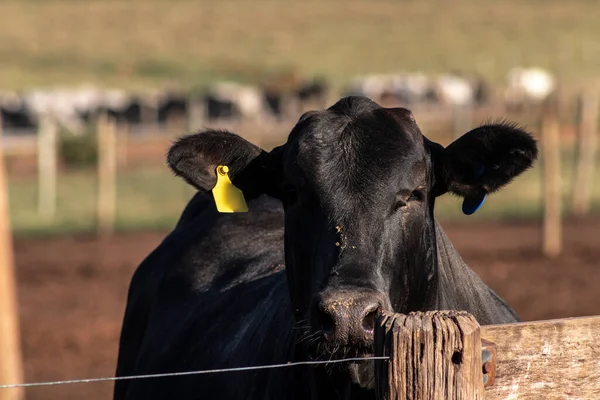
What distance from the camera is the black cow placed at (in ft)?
11.2

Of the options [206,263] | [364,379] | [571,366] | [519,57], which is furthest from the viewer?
[519,57]

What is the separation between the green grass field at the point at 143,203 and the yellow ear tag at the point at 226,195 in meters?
17.1

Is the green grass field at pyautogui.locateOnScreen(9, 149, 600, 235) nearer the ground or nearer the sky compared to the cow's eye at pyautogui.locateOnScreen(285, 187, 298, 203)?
nearer the ground

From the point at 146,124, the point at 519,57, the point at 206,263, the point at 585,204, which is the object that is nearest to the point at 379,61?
the point at 519,57

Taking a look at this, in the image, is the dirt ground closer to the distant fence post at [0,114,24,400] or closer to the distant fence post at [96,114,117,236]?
the distant fence post at [96,114,117,236]

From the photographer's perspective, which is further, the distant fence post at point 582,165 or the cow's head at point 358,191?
the distant fence post at point 582,165

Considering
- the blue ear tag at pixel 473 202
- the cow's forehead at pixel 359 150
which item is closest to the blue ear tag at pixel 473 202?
the blue ear tag at pixel 473 202

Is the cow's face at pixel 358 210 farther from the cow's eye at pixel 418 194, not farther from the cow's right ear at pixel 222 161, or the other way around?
the cow's right ear at pixel 222 161

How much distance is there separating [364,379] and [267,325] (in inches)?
42.9

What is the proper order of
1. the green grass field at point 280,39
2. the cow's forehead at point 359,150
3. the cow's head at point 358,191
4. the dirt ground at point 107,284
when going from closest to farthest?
the cow's head at point 358,191 → the cow's forehead at point 359,150 → the dirt ground at point 107,284 → the green grass field at point 280,39

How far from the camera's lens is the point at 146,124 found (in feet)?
138

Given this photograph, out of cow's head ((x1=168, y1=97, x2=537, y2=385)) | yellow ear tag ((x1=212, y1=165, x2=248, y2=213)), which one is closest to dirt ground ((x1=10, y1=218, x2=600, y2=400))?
yellow ear tag ((x1=212, y1=165, x2=248, y2=213))

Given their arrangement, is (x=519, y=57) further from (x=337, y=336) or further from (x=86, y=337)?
(x=337, y=336)

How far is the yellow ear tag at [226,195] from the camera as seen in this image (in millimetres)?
4246
